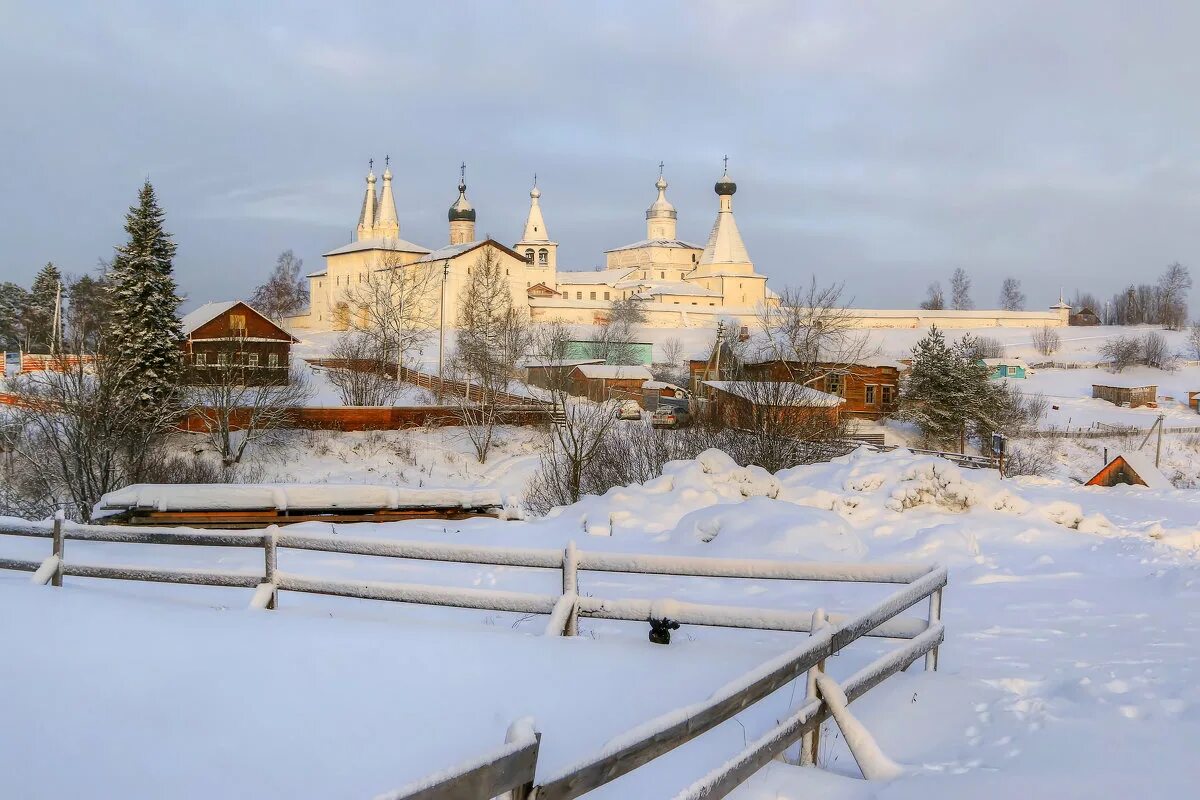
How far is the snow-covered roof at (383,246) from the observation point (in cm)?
8031

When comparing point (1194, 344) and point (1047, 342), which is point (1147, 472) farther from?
point (1194, 344)

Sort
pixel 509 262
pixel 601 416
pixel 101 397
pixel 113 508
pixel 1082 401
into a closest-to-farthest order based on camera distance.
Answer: pixel 113 508, pixel 101 397, pixel 601 416, pixel 1082 401, pixel 509 262

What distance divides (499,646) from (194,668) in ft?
6.10

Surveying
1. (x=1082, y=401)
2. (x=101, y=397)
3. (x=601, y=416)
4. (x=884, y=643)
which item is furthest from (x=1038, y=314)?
(x=884, y=643)

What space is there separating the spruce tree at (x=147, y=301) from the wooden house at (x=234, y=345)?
5.26ft

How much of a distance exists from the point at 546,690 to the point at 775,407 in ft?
70.2

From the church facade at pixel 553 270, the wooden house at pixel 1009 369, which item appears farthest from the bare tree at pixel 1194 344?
the church facade at pixel 553 270

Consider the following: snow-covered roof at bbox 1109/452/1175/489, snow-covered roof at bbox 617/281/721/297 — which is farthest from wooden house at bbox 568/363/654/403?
snow-covered roof at bbox 617/281/721/297

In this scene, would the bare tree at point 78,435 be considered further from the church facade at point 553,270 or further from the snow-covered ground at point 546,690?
the church facade at point 553,270

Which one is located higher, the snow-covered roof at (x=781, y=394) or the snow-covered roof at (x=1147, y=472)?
the snow-covered roof at (x=781, y=394)

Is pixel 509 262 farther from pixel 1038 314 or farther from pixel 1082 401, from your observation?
pixel 1038 314

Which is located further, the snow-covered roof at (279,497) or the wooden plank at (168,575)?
the snow-covered roof at (279,497)

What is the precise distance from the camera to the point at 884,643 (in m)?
7.09

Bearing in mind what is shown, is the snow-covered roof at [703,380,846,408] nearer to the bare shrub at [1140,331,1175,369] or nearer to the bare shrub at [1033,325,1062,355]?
the bare shrub at [1140,331,1175,369]
